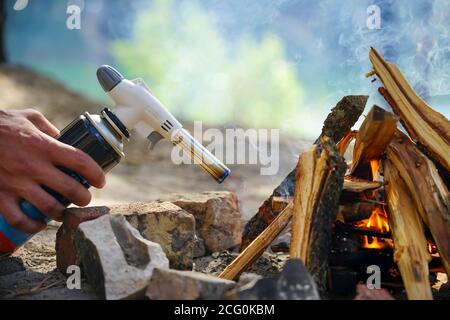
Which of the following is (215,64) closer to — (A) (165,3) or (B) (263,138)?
(A) (165,3)

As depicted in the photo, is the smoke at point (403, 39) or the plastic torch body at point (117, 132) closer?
the plastic torch body at point (117, 132)

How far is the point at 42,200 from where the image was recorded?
1.94 meters

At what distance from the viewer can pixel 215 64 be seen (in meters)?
4.18

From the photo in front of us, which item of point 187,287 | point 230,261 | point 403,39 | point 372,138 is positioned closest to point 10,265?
point 230,261

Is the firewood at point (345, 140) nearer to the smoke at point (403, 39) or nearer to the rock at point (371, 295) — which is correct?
the smoke at point (403, 39)

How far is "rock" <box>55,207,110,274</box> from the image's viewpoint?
2.02 meters

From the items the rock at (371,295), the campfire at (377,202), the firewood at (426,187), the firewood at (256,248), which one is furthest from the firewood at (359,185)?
the rock at (371,295)

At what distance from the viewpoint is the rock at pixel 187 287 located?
4.76ft

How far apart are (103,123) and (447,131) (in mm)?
1403

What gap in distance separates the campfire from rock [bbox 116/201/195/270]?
19 centimetres

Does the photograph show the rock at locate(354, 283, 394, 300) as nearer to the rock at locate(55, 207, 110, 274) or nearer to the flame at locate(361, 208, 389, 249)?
the flame at locate(361, 208, 389, 249)

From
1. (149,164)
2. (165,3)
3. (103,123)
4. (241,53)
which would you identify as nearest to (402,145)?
(103,123)

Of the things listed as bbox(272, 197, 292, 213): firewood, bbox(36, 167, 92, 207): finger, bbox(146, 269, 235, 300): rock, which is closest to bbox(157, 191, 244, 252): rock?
bbox(272, 197, 292, 213): firewood
